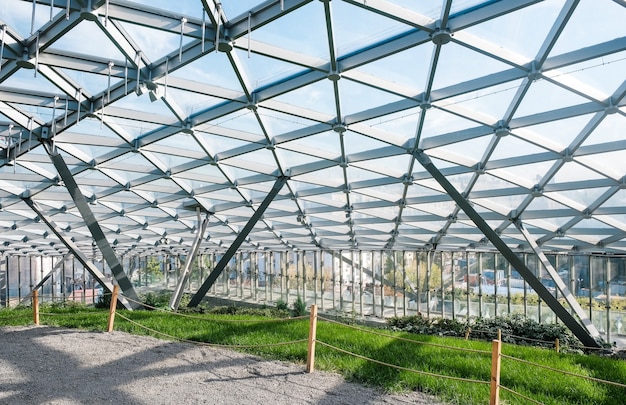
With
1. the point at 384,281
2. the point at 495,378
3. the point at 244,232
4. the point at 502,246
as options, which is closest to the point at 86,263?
the point at 244,232

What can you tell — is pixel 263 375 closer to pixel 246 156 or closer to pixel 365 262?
pixel 246 156

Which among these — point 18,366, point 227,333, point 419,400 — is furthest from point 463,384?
point 18,366

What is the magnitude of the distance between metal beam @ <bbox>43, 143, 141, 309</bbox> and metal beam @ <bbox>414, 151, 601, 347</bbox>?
1379 cm

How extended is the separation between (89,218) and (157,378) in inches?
525

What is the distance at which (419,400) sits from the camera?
976 cm

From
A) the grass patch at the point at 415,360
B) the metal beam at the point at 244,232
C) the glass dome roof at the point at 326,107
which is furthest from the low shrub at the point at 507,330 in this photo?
the grass patch at the point at 415,360

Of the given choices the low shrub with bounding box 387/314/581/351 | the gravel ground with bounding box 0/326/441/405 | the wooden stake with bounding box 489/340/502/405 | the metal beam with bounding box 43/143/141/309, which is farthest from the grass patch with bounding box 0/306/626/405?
the low shrub with bounding box 387/314/581/351

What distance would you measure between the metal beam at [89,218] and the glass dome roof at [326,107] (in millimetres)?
328

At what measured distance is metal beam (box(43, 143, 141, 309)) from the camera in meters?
20.6

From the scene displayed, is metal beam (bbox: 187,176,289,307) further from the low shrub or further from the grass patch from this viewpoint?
the low shrub

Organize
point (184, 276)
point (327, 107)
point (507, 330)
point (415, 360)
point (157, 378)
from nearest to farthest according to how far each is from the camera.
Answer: point (157, 378)
point (415, 360)
point (327, 107)
point (184, 276)
point (507, 330)

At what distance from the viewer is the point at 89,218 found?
22.0 m

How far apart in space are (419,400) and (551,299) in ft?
47.9

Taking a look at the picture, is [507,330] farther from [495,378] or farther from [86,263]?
[86,263]
